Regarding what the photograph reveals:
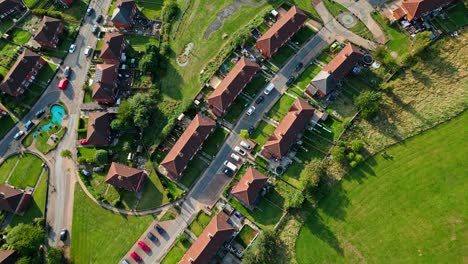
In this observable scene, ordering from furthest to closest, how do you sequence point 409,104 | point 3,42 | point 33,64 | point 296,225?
point 3,42 → point 33,64 → point 409,104 → point 296,225

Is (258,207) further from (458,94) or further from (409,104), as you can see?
(458,94)

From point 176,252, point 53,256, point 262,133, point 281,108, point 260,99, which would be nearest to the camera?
point 53,256

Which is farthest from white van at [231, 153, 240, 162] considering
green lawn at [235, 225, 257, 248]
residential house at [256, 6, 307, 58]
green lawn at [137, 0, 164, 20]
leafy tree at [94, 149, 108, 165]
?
green lawn at [137, 0, 164, 20]

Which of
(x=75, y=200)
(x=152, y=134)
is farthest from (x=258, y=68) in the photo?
(x=75, y=200)

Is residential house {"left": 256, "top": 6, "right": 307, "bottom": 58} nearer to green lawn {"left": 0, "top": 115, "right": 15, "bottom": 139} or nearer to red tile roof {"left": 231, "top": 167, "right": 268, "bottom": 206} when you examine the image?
red tile roof {"left": 231, "top": 167, "right": 268, "bottom": 206}

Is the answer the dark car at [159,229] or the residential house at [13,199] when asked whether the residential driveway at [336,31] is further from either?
the residential house at [13,199]

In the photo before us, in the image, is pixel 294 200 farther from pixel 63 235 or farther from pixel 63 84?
pixel 63 84

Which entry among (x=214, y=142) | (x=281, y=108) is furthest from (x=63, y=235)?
(x=281, y=108)
